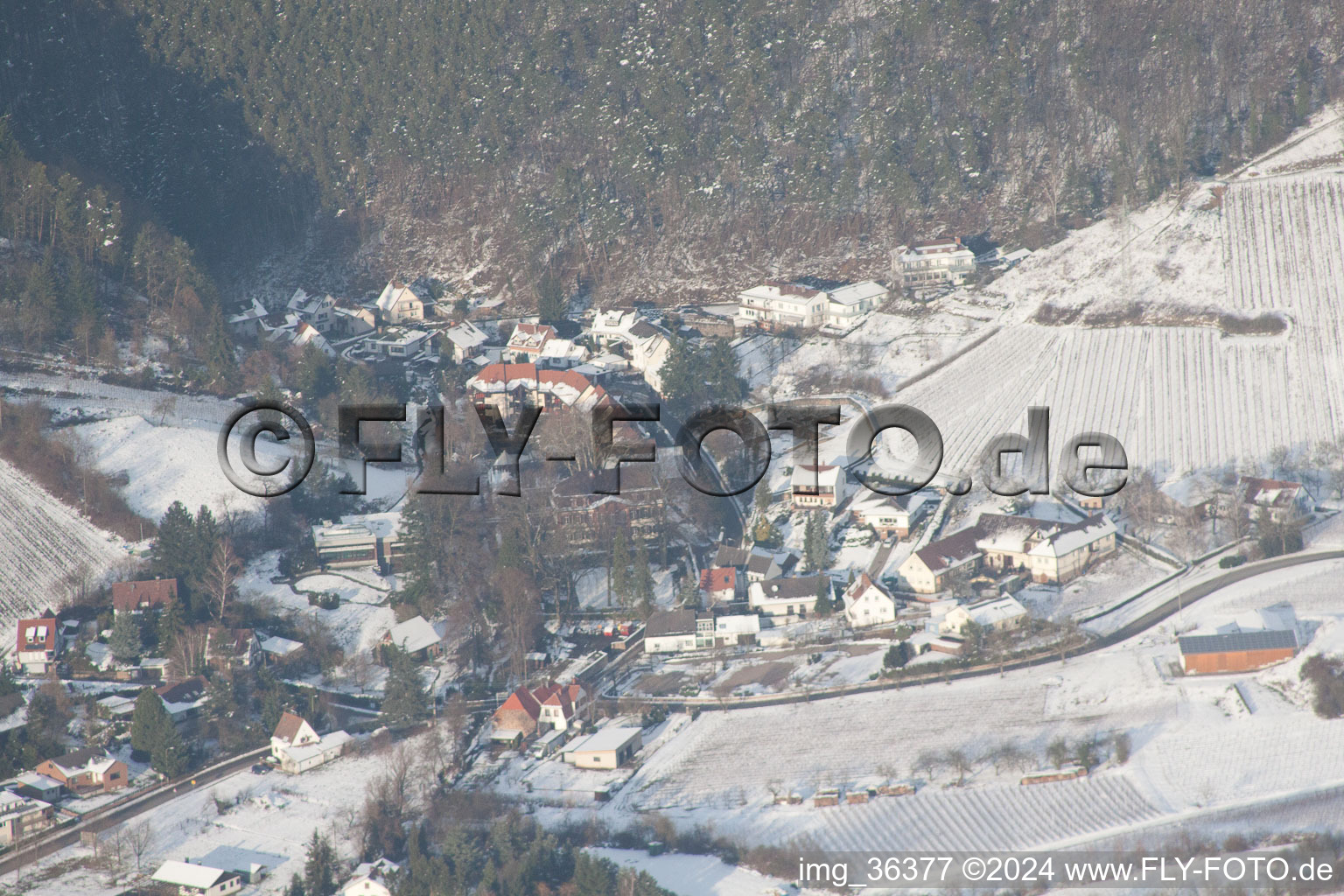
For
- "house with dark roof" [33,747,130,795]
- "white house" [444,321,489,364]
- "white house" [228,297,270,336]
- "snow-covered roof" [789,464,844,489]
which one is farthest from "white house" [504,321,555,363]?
"house with dark roof" [33,747,130,795]

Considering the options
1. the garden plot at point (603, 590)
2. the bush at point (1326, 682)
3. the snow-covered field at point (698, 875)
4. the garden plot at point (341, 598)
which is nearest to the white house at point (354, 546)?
the garden plot at point (341, 598)

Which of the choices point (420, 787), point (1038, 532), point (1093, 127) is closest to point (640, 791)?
point (420, 787)

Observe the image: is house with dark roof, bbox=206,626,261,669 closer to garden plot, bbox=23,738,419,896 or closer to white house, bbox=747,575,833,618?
garden plot, bbox=23,738,419,896

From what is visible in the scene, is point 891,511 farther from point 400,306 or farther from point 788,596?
point 400,306

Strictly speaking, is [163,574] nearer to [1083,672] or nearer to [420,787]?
[420,787]

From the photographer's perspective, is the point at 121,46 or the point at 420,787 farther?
the point at 121,46

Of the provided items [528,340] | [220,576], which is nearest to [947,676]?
[220,576]
